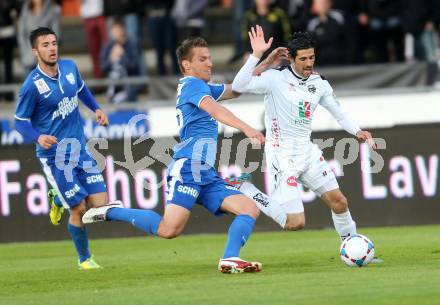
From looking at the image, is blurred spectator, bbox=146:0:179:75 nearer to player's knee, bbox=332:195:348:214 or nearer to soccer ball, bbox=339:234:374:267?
player's knee, bbox=332:195:348:214

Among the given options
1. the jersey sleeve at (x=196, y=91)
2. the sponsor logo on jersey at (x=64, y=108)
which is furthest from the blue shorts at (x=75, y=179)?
the jersey sleeve at (x=196, y=91)

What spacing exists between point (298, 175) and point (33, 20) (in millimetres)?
10122

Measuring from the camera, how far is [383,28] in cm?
1986

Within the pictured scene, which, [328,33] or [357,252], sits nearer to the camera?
[357,252]

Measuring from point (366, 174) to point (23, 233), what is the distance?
17.0 feet

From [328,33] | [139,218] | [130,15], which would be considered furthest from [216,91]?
[130,15]

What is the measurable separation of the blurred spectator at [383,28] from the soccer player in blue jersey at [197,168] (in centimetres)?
890

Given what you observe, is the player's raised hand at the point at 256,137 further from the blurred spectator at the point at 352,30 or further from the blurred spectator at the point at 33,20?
the blurred spectator at the point at 33,20

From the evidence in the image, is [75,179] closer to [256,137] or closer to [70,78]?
[70,78]

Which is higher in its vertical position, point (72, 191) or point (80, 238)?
point (72, 191)

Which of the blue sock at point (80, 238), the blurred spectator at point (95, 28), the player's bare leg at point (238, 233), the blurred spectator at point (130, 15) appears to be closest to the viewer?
the player's bare leg at point (238, 233)

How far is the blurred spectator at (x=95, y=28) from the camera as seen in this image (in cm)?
2109

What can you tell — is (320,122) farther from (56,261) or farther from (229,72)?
(56,261)

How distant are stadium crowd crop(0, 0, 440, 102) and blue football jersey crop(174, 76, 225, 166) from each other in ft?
24.9
